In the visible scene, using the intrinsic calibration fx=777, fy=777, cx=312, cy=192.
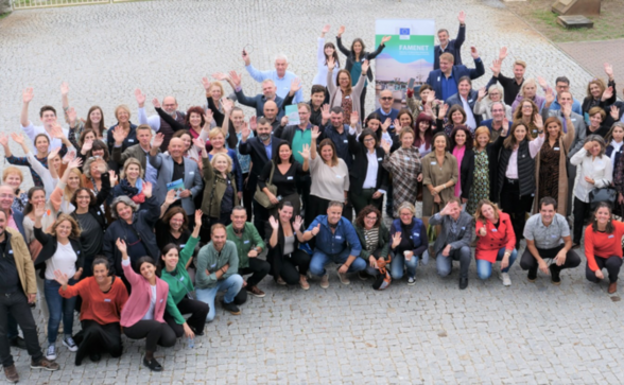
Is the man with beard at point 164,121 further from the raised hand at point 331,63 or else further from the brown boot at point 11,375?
the brown boot at point 11,375

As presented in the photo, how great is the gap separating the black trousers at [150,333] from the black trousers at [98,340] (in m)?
0.16

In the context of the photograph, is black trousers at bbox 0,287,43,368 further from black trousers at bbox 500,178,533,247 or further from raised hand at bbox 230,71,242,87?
black trousers at bbox 500,178,533,247

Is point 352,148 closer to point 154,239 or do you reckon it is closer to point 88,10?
point 154,239

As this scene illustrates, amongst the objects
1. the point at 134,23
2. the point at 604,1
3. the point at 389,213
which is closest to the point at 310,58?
the point at 134,23

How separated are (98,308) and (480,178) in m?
5.50

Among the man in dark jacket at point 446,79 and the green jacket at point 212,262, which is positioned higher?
the man in dark jacket at point 446,79

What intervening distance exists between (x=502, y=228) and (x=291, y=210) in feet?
9.27

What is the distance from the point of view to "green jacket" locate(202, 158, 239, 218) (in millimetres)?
10383

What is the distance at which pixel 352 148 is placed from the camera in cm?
1098

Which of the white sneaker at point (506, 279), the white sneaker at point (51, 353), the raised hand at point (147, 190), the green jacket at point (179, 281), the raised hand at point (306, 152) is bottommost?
the white sneaker at point (51, 353)

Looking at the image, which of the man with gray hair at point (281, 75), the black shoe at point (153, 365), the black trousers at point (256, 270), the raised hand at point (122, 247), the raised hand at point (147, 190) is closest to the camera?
the black shoe at point (153, 365)

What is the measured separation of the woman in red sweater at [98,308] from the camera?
28.8 feet

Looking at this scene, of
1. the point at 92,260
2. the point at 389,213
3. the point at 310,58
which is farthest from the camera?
the point at 310,58

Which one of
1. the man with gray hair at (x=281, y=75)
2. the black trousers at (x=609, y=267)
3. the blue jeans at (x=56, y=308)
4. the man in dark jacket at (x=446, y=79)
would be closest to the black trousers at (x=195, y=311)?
the blue jeans at (x=56, y=308)
